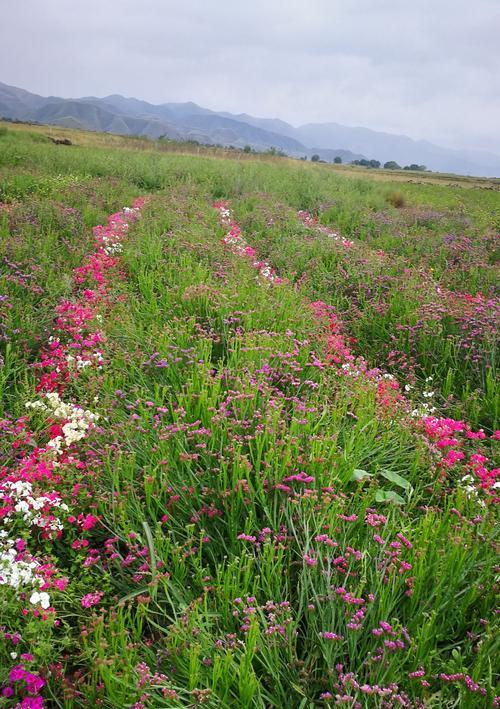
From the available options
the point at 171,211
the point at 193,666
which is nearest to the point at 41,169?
the point at 171,211

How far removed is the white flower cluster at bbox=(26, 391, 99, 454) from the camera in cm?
308

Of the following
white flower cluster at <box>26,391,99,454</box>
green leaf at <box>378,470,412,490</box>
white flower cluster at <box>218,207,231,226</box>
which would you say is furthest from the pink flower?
white flower cluster at <box>218,207,231,226</box>

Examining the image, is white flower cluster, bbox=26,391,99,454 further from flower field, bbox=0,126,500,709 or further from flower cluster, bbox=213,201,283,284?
flower cluster, bbox=213,201,283,284

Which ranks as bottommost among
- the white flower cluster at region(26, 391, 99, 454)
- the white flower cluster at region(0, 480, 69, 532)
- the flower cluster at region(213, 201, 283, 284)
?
the white flower cluster at region(0, 480, 69, 532)

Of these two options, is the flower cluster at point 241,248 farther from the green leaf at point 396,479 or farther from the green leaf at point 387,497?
the green leaf at point 387,497

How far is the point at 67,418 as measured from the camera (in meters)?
3.40

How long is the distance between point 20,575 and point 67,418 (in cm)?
151

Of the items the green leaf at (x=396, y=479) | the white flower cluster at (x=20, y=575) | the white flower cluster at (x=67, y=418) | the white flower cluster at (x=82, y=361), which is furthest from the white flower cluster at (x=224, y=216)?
the white flower cluster at (x=20, y=575)

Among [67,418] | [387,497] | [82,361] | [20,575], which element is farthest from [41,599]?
[82,361]

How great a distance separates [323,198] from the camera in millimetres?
13758

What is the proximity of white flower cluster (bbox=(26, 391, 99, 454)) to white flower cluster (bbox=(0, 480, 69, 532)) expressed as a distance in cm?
41

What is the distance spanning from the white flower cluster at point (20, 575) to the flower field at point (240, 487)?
0.01m

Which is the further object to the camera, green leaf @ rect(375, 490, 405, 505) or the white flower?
green leaf @ rect(375, 490, 405, 505)

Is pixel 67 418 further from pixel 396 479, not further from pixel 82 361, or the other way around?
pixel 396 479
